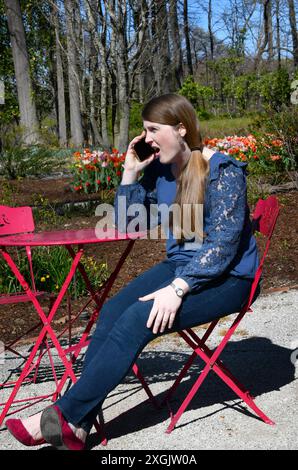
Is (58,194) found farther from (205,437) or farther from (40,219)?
(205,437)

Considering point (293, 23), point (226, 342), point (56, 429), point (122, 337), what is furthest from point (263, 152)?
point (293, 23)

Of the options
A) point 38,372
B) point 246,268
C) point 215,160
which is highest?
point 215,160

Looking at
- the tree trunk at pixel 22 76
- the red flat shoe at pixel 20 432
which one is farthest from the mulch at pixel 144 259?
the tree trunk at pixel 22 76

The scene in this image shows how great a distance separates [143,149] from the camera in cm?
332

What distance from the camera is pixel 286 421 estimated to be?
10.1 ft

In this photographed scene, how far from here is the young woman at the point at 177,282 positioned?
2.72 meters

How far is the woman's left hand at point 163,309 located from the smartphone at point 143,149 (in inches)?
31.5

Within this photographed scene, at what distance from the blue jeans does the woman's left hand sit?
0.11 ft

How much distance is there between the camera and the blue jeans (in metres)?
2.71

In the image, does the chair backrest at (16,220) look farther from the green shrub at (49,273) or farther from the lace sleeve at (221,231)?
the green shrub at (49,273)

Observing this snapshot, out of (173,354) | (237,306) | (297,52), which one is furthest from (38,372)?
(297,52)

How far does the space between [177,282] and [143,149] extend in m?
0.80

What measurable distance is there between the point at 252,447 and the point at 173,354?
1.45 m

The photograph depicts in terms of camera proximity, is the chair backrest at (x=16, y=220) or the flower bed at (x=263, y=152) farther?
the flower bed at (x=263, y=152)
